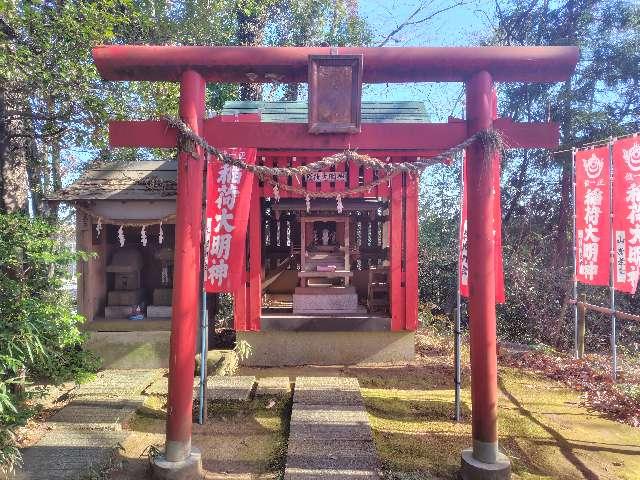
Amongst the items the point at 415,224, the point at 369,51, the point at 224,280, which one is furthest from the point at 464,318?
the point at 369,51

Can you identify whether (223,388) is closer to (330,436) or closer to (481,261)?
(330,436)

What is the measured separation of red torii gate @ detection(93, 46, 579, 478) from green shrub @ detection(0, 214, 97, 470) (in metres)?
1.37

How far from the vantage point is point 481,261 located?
4312mm

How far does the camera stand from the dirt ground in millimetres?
4410

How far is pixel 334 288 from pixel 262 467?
172 inches

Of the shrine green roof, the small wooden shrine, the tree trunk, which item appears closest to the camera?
the tree trunk

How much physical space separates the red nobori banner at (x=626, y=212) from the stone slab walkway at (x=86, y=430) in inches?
272

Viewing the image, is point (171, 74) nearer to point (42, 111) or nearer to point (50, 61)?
point (50, 61)

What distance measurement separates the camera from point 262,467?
4523mm

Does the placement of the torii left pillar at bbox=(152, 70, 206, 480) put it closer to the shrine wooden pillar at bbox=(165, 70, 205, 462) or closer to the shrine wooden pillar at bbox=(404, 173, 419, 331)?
the shrine wooden pillar at bbox=(165, 70, 205, 462)

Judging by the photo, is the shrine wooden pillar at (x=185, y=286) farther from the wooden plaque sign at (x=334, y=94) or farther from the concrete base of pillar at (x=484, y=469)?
the concrete base of pillar at (x=484, y=469)

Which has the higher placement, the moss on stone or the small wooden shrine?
the small wooden shrine

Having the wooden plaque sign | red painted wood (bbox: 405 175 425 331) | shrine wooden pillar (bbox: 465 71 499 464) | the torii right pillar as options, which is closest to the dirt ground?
the torii right pillar

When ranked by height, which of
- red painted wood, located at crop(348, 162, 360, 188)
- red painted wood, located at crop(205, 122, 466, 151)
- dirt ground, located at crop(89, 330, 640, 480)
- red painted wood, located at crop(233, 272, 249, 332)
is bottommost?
dirt ground, located at crop(89, 330, 640, 480)
